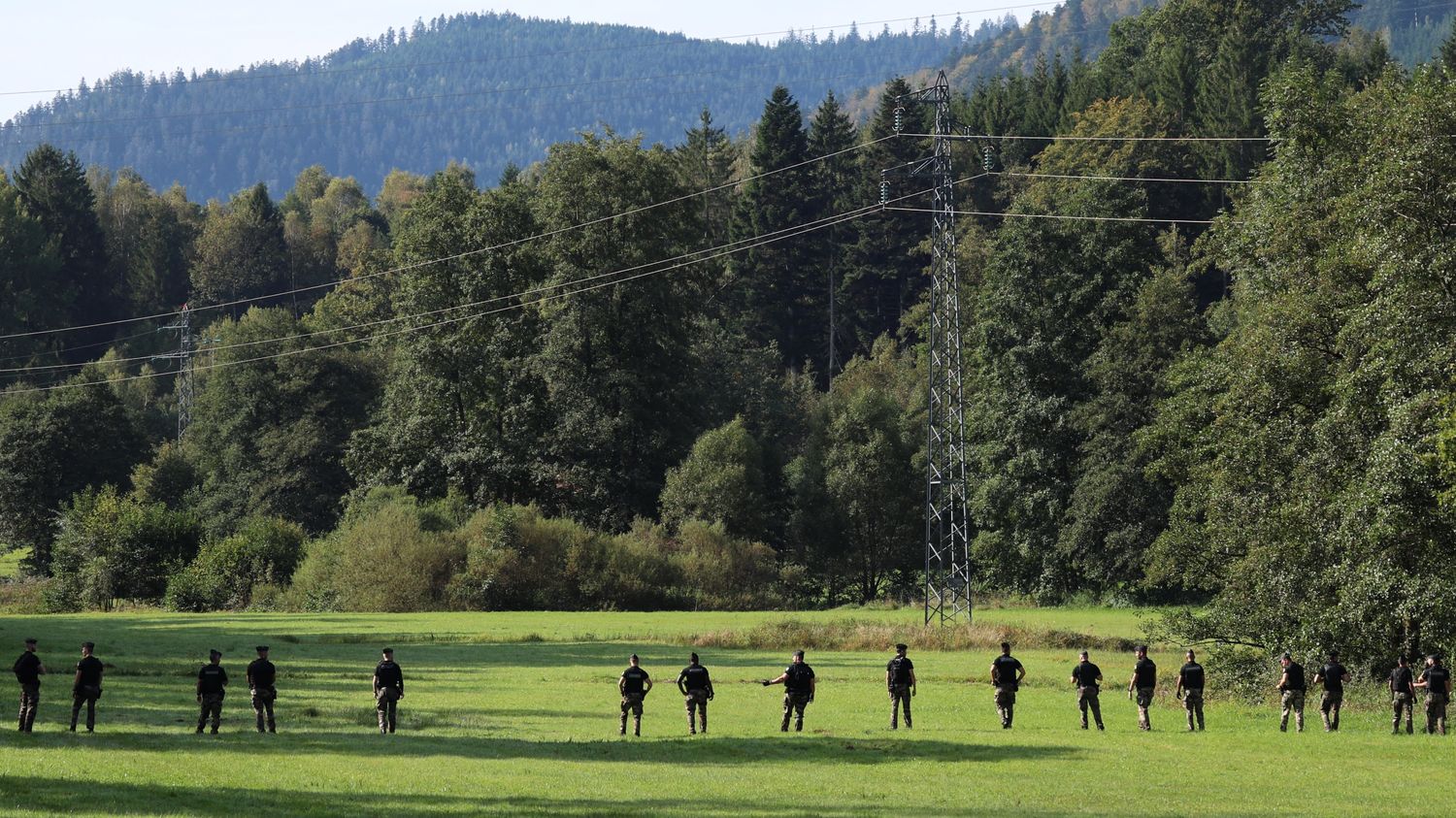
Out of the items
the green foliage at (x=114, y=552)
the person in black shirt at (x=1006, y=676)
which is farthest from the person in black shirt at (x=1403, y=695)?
the green foliage at (x=114, y=552)

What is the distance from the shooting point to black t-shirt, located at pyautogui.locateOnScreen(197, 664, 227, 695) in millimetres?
32281

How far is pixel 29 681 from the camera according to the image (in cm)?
3138

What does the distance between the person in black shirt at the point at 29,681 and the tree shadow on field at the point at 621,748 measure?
2.75 ft

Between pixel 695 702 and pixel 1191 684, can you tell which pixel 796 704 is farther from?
pixel 1191 684

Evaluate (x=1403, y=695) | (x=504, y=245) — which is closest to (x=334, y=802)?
(x=1403, y=695)

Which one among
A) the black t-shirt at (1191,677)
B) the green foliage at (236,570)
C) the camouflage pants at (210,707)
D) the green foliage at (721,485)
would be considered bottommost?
the camouflage pants at (210,707)

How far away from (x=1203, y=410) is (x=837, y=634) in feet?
52.7

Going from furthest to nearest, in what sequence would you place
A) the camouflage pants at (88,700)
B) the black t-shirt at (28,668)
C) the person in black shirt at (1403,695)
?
the person in black shirt at (1403,695) → the camouflage pants at (88,700) → the black t-shirt at (28,668)

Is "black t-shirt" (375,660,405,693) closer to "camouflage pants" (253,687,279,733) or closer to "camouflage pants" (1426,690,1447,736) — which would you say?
"camouflage pants" (253,687,279,733)

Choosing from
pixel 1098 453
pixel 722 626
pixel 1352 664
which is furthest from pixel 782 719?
pixel 1098 453

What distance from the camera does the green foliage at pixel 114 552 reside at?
9194 centimetres

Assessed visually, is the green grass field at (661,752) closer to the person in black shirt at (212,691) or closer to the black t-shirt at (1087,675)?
the person in black shirt at (212,691)

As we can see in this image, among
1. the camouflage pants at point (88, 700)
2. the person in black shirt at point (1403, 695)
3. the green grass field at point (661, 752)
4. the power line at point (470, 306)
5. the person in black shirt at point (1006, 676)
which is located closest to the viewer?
the green grass field at point (661, 752)

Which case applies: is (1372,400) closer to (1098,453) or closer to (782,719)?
(782,719)
